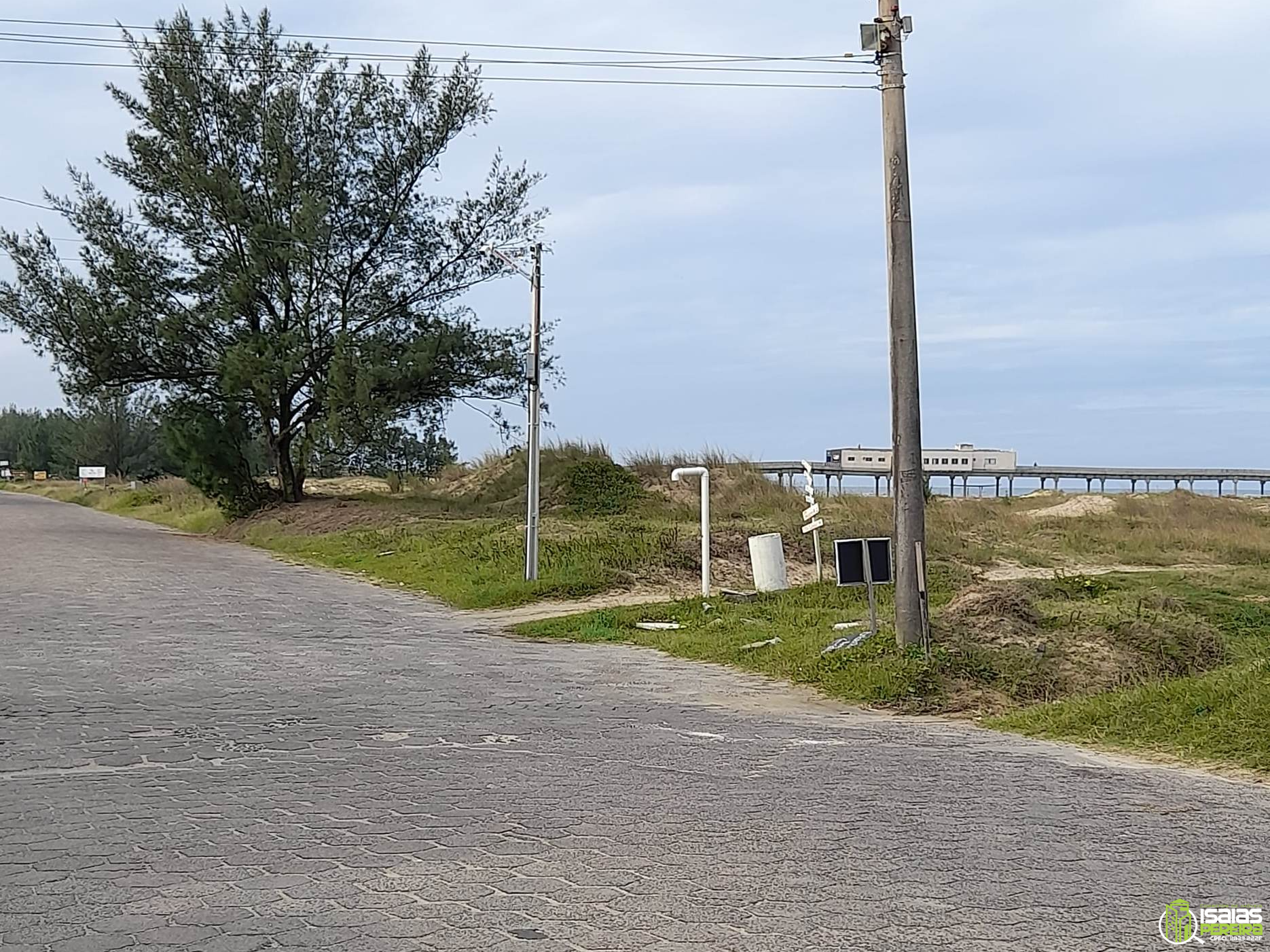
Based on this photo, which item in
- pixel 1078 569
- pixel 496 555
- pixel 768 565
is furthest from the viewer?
pixel 1078 569

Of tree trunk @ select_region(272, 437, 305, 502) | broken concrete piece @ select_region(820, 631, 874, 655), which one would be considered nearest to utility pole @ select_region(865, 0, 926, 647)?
broken concrete piece @ select_region(820, 631, 874, 655)

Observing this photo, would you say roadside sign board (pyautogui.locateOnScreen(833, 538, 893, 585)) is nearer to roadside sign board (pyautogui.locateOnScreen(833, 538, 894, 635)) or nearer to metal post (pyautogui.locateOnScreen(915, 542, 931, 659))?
roadside sign board (pyautogui.locateOnScreen(833, 538, 894, 635))

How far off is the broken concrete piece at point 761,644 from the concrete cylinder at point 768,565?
3732 mm

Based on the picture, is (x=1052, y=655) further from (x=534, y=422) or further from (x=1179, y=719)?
(x=534, y=422)

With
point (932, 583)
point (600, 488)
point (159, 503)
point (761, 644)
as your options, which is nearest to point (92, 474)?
point (159, 503)

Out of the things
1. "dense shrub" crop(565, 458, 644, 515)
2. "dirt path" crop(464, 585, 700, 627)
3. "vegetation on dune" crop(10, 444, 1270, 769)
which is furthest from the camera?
"dense shrub" crop(565, 458, 644, 515)

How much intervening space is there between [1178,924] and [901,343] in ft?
25.2

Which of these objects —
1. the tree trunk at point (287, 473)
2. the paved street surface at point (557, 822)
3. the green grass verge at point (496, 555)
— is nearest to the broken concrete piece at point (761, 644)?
the paved street surface at point (557, 822)

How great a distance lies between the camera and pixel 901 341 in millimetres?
12227

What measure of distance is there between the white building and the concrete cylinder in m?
28.6

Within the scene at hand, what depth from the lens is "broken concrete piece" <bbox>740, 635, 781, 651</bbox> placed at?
14.5 m
